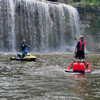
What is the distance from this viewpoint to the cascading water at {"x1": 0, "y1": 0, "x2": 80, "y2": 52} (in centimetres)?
4322

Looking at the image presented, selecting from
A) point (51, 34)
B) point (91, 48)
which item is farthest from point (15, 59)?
point (91, 48)

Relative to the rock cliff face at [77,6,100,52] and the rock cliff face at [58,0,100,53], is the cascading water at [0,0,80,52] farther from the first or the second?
the rock cliff face at [77,6,100,52]

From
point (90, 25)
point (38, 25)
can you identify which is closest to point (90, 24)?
point (90, 25)

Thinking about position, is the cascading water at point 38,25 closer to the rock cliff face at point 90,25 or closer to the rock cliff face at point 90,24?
the rock cliff face at point 90,24

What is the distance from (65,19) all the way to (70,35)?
322cm

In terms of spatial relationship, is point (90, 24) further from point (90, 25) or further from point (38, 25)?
point (38, 25)

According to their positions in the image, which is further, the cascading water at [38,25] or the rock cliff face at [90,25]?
the rock cliff face at [90,25]

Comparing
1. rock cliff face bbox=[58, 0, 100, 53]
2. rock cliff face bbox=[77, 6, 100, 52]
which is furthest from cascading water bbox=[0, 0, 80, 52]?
rock cliff face bbox=[77, 6, 100, 52]

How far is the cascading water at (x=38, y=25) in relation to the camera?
43219mm

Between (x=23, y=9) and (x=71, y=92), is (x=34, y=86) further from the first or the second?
(x=23, y=9)

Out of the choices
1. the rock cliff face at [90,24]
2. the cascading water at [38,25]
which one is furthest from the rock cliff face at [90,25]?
the cascading water at [38,25]

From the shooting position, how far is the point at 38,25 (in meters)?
46.5

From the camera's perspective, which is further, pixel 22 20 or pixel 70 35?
pixel 70 35

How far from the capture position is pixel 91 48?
51.8 metres
